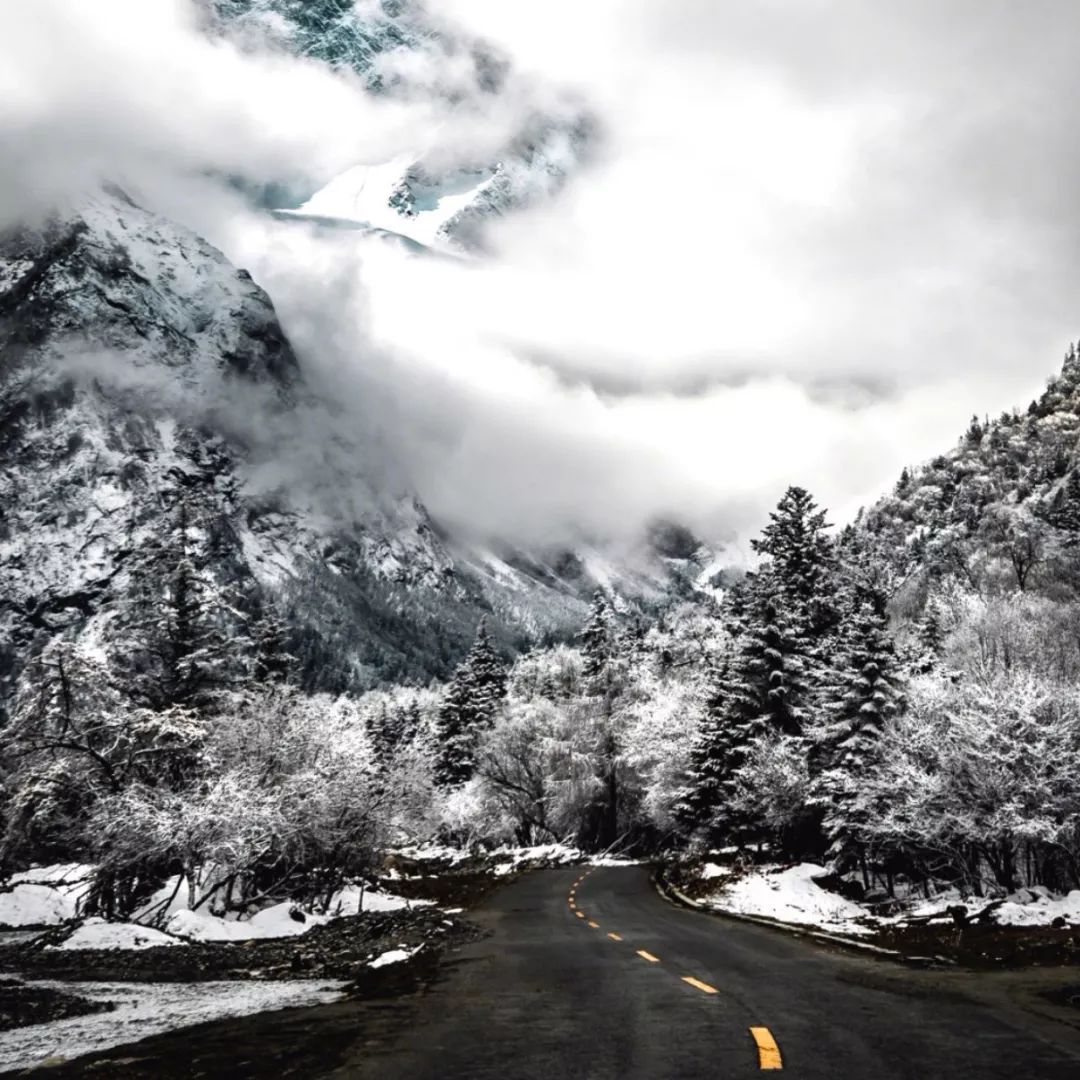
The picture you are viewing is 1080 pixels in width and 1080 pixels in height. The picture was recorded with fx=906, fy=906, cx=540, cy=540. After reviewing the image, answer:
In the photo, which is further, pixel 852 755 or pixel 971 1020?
pixel 852 755

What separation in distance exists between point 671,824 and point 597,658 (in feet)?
49.4

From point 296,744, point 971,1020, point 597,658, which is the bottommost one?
point 971,1020

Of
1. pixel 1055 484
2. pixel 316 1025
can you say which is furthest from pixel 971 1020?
pixel 1055 484

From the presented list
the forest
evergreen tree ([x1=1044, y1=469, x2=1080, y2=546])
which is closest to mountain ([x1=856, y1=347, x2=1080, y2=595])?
evergreen tree ([x1=1044, y1=469, x2=1080, y2=546])

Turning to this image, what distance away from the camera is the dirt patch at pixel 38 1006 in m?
11.0

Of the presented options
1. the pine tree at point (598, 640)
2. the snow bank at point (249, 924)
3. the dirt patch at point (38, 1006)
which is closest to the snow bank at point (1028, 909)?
the snow bank at point (249, 924)

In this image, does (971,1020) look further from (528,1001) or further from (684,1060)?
(528,1001)

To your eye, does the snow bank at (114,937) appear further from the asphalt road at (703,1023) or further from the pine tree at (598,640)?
the pine tree at (598,640)

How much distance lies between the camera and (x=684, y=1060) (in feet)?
23.5

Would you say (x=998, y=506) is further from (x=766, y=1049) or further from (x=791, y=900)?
(x=766, y=1049)

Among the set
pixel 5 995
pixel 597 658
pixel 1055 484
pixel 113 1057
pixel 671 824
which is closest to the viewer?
pixel 113 1057

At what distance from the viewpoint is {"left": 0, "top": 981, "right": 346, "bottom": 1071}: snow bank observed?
29.6 ft

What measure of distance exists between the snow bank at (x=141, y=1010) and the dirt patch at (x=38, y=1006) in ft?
0.82

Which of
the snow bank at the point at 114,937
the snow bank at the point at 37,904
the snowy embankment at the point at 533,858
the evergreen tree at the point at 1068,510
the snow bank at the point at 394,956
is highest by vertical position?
the evergreen tree at the point at 1068,510
